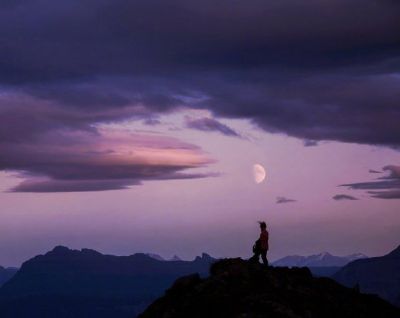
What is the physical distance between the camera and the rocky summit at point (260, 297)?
46719 millimetres

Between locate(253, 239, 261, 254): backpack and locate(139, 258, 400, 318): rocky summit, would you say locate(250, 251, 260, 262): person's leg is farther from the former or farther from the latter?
locate(139, 258, 400, 318): rocky summit

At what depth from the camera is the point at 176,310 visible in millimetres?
50594

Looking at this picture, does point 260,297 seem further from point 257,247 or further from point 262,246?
point 257,247

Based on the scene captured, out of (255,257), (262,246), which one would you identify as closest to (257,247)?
(262,246)

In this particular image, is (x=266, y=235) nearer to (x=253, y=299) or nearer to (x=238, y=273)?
(x=238, y=273)

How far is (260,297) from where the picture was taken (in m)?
47.6

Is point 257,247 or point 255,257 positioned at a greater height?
point 257,247

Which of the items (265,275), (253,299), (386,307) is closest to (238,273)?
(265,275)

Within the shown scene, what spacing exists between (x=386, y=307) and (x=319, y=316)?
10048mm

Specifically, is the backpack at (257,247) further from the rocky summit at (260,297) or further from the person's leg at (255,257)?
the rocky summit at (260,297)

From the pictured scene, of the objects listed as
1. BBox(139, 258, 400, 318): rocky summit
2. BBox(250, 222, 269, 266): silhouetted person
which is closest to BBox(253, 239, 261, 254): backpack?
BBox(250, 222, 269, 266): silhouetted person

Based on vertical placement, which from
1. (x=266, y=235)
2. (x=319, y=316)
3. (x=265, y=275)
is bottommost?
(x=319, y=316)

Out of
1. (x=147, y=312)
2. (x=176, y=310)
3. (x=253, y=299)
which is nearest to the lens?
(x=253, y=299)

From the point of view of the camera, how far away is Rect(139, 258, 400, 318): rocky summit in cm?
4672
